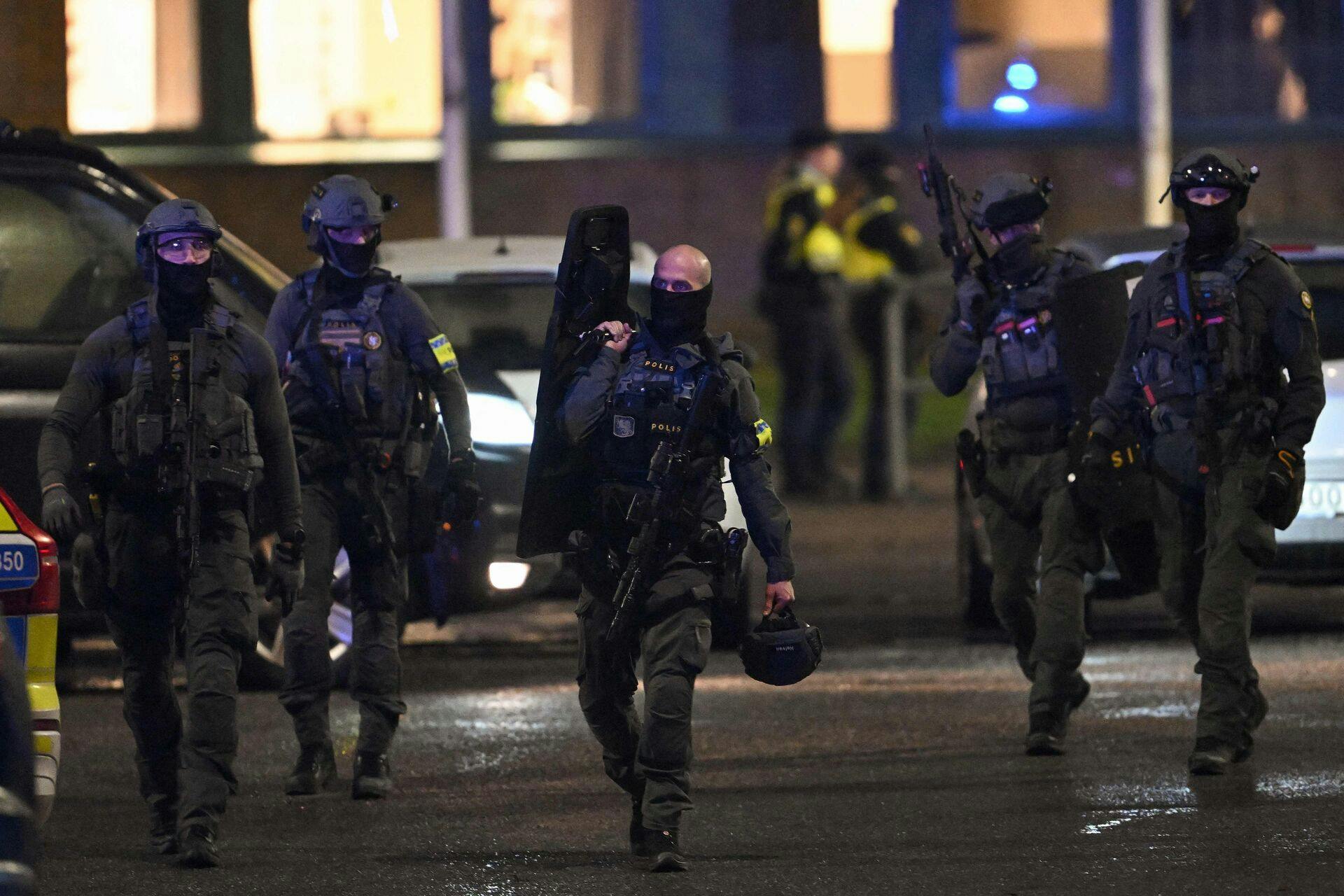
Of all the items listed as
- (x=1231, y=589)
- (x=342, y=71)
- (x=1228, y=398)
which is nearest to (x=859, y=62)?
(x=342, y=71)

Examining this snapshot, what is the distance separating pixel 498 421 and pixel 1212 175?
307cm

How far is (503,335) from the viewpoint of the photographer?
34.6 feet

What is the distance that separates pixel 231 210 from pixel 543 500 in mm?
13989

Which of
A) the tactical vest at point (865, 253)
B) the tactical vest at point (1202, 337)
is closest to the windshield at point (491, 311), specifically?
the tactical vest at point (1202, 337)

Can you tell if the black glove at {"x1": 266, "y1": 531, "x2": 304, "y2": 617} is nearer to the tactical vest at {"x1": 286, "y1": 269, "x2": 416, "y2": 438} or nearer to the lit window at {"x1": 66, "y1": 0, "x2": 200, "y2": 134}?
Result: the tactical vest at {"x1": 286, "y1": 269, "x2": 416, "y2": 438}

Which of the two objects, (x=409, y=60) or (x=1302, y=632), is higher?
(x=409, y=60)

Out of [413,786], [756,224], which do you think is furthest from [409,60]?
[413,786]

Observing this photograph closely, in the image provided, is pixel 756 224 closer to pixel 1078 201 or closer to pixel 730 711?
pixel 1078 201

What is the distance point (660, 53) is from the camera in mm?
20188

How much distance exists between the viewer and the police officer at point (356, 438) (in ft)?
25.6

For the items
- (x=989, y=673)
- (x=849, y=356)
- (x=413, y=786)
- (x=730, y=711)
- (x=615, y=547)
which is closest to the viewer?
(x=615, y=547)

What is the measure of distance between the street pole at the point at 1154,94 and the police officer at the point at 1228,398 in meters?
9.17

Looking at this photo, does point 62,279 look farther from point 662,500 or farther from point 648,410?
point 662,500

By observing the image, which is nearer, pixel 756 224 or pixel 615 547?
pixel 615 547
